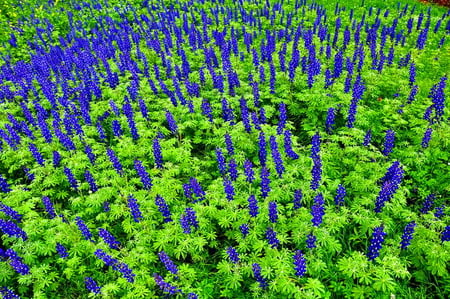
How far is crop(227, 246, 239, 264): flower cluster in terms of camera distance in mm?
4219

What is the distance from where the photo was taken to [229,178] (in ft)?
18.1

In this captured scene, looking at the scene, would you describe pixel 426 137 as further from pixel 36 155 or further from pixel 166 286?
pixel 36 155

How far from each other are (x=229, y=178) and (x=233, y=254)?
156 centimetres

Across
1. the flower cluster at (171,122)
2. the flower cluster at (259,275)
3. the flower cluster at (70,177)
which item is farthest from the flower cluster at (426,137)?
the flower cluster at (70,177)

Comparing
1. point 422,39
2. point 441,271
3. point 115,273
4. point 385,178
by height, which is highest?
point 422,39

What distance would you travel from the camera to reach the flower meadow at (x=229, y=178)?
4410mm

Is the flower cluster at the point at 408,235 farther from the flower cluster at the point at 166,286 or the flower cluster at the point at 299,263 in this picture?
the flower cluster at the point at 166,286

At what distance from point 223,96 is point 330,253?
167 inches

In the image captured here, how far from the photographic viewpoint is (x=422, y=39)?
386 inches

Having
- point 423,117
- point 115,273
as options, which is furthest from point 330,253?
point 423,117

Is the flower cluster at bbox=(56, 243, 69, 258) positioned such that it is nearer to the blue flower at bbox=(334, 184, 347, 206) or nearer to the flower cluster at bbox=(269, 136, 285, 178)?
the flower cluster at bbox=(269, 136, 285, 178)

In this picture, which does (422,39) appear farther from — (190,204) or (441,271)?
(190,204)

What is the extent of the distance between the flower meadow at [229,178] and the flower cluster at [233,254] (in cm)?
2

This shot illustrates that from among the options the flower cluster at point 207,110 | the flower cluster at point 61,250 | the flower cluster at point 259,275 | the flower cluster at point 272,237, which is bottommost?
the flower cluster at point 61,250
